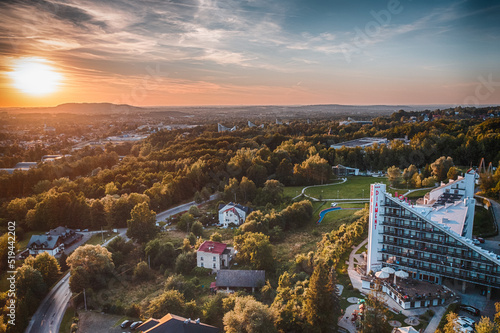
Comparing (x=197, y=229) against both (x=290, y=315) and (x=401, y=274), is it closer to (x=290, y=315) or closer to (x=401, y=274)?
(x=290, y=315)

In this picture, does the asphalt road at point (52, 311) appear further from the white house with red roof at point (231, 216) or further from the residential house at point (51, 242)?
the white house with red roof at point (231, 216)

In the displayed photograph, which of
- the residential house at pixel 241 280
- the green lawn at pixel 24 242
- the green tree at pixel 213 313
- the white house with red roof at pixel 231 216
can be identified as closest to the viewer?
the green tree at pixel 213 313

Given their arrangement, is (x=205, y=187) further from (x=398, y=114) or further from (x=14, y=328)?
(x=398, y=114)

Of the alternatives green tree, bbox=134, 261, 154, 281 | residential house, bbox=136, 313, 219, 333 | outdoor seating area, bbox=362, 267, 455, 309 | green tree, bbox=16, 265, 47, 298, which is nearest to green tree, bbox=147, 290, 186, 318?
residential house, bbox=136, 313, 219, 333

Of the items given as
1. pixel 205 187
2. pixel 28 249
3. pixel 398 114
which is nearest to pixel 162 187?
pixel 205 187

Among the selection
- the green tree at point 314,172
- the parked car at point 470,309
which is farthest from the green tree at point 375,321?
the green tree at point 314,172

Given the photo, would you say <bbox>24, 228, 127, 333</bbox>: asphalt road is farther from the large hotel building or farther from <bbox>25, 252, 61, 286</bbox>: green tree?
the large hotel building

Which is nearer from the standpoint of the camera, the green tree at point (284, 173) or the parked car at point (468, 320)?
the parked car at point (468, 320)

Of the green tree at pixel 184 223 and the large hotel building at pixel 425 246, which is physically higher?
the large hotel building at pixel 425 246
